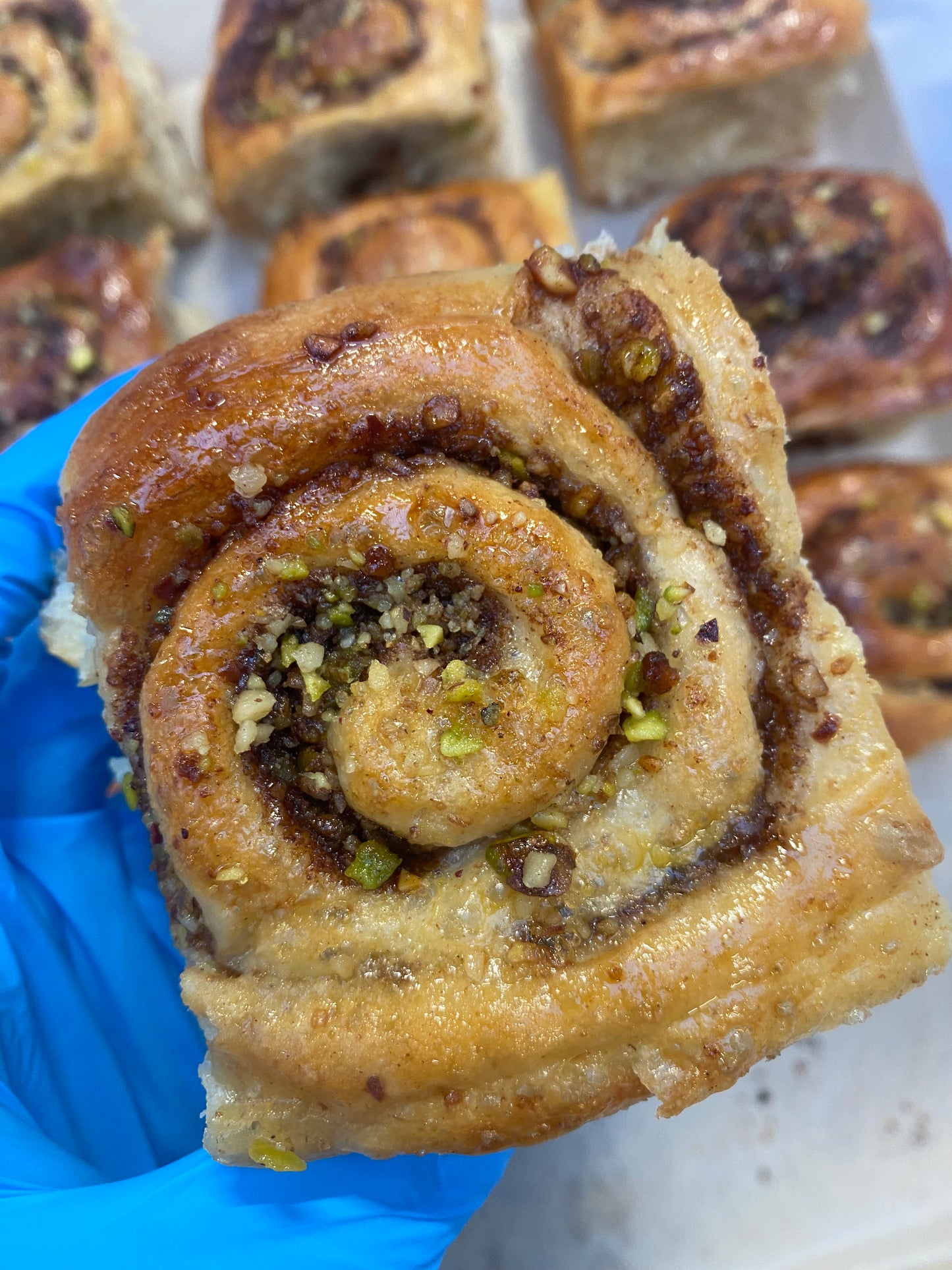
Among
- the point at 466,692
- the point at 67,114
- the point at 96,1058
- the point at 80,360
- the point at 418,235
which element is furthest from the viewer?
the point at 67,114

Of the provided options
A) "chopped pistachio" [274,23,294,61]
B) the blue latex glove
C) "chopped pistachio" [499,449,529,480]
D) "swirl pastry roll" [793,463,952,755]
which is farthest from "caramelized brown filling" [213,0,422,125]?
"chopped pistachio" [499,449,529,480]

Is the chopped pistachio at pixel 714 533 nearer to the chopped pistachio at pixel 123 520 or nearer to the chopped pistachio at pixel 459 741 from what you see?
the chopped pistachio at pixel 459 741

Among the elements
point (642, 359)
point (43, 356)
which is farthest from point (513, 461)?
point (43, 356)

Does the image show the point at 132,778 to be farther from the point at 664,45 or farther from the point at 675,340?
the point at 664,45

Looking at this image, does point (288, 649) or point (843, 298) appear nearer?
point (288, 649)

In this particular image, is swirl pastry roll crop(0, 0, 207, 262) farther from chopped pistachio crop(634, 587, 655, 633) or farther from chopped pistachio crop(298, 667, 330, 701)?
chopped pistachio crop(634, 587, 655, 633)

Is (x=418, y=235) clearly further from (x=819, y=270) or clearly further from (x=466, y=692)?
(x=466, y=692)
